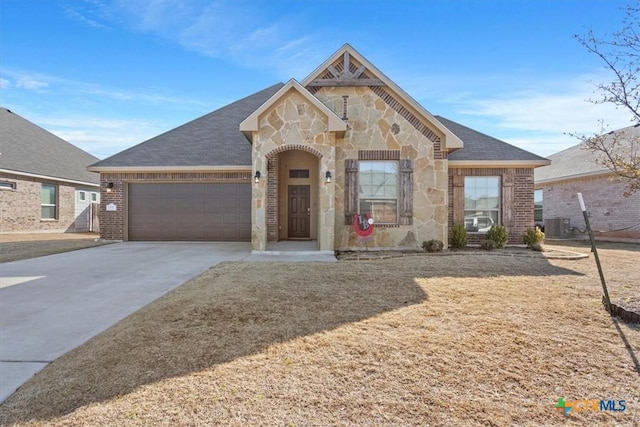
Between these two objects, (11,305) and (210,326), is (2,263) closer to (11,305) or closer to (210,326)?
(11,305)

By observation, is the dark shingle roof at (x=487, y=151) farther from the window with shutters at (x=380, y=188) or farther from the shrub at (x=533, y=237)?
the window with shutters at (x=380, y=188)

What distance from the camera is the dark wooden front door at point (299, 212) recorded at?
42.9ft

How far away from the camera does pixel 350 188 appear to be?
1064 cm

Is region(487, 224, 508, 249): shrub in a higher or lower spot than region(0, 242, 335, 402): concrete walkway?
higher

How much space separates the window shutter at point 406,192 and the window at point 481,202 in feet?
9.03

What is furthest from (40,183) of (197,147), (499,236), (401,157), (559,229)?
(559,229)

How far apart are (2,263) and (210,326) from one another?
306 inches

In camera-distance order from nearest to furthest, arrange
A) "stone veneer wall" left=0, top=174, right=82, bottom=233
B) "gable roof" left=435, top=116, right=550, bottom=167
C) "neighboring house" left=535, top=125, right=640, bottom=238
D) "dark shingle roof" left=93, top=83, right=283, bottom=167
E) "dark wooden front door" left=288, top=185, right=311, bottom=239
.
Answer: "gable roof" left=435, top=116, right=550, bottom=167 < "dark wooden front door" left=288, top=185, right=311, bottom=239 < "dark shingle roof" left=93, top=83, right=283, bottom=167 < "neighboring house" left=535, top=125, right=640, bottom=238 < "stone veneer wall" left=0, top=174, right=82, bottom=233

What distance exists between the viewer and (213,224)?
44.8 ft

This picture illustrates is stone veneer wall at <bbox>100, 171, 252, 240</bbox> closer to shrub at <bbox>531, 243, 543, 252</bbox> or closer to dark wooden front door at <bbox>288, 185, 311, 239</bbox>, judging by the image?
dark wooden front door at <bbox>288, 185, 311, 239</bbox>

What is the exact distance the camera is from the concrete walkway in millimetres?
3537

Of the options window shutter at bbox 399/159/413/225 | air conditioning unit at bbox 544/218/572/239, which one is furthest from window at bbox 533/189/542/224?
window shutter at bbox 399/159/413/225

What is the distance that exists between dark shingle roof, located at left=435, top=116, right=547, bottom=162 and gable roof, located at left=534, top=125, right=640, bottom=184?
216 inches

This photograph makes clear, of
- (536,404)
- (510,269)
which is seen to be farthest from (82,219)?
(536,404)
